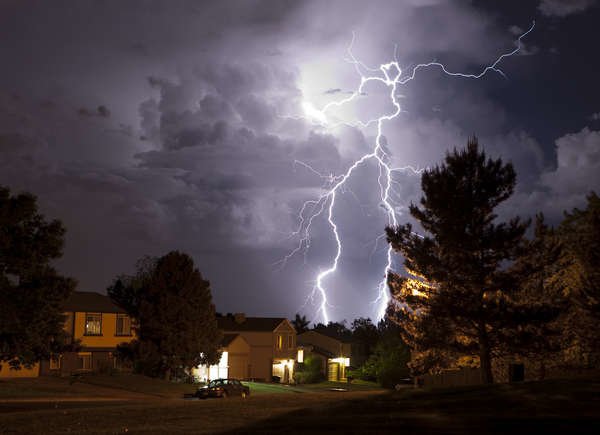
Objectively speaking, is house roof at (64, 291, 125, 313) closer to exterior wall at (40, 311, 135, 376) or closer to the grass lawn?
exterior wall at (40, 311, 135, 376)

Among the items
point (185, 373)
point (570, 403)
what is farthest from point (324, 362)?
point (570, 403)

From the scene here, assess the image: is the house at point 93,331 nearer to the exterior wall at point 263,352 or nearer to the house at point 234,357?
the house at point 234,357

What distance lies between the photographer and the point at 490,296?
2736 cm

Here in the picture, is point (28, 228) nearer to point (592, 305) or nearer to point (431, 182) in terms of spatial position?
point (431, 182)

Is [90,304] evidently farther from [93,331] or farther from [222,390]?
[222,390]

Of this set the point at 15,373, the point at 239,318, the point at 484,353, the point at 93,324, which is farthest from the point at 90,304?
the point at 484,353

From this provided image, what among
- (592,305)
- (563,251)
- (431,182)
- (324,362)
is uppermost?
(431,182)

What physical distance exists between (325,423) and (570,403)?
6462mm

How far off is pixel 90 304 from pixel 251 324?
726 inches

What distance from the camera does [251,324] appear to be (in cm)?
6175

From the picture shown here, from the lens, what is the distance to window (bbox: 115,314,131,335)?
47.9 metres

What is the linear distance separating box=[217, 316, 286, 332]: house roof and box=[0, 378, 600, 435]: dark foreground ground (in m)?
38.6

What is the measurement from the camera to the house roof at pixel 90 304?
45844 mm

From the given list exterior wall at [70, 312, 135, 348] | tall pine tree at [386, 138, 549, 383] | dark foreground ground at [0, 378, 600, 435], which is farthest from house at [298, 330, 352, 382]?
dark foreground ground at [0, 378, 600, 435]
